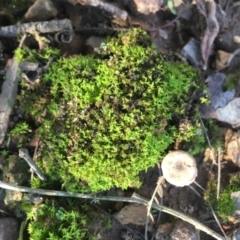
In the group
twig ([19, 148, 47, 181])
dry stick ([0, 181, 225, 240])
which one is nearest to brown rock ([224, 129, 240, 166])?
dry stick ([0, 181, 225, 240])

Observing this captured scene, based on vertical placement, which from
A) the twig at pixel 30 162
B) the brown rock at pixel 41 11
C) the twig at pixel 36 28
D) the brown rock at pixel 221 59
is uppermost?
the brown rock at pixel 41 11

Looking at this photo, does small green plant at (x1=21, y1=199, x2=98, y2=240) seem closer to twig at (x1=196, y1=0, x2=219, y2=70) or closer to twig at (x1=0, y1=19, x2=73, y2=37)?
twig at (x1=0, y1=19, x2=73, y2=37)

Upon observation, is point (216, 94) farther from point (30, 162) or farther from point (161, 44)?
point (30, 162)

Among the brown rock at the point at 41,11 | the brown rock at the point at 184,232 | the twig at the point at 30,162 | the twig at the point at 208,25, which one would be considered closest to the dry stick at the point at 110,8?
the brown rock at the point at 41,11

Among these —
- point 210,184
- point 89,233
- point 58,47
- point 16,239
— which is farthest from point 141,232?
point 58,47

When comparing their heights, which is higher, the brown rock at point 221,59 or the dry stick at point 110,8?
the dry stick at point 110,8

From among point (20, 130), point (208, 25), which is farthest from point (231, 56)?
point (20, 130)

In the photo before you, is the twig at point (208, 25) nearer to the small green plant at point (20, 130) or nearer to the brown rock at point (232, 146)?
the brown rock at point (232, 146)
